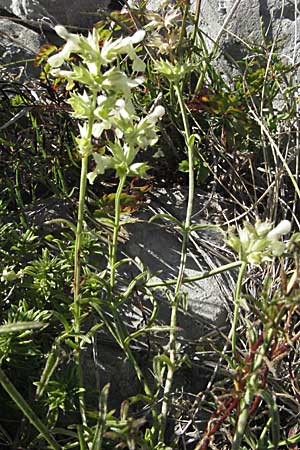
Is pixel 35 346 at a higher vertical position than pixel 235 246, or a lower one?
lower

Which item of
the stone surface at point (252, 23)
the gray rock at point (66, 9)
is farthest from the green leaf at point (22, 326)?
the gray rock at point (66, 9)

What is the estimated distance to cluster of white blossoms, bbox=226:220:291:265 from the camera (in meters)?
1.16

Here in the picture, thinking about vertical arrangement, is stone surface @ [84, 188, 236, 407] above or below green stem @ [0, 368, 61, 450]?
below

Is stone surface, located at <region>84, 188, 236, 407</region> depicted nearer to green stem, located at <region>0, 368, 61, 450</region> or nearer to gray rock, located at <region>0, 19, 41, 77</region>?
green stem, located at <region>0, 368, 61, 450</region>

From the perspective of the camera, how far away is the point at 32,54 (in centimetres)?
244

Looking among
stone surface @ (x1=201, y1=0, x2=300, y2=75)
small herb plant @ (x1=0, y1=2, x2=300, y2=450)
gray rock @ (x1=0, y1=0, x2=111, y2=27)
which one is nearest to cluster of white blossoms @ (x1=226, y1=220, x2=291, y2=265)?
small herb plant @ (x1=0, y1=2, x2=300, y2=450)

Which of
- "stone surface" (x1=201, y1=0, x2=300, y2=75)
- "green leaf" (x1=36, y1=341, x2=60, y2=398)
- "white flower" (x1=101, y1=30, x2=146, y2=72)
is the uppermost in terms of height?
"white flower" (x1=101, y1=30, x2=146, y2=72)

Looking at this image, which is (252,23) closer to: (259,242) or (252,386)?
(259,242)

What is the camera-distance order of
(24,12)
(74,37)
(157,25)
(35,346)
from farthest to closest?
(24,12) → (157,25) → (35,346) → (74,37)

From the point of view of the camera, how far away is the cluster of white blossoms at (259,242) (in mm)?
1158

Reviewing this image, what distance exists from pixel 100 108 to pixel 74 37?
128mm

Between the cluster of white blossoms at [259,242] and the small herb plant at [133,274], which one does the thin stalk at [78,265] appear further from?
the cluster of white blossoms at [259,242]

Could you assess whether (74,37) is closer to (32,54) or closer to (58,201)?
(58,201)

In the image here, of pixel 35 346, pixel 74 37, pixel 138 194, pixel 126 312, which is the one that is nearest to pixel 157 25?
pixel 138 194
